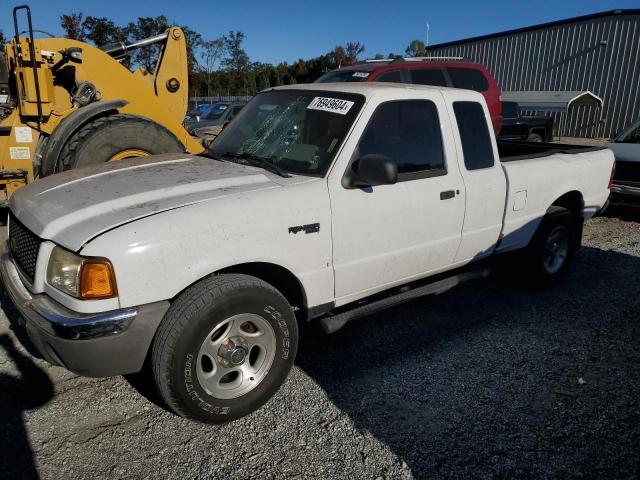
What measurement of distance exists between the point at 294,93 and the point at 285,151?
0.66 m

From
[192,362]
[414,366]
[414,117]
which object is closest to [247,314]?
[192,362]

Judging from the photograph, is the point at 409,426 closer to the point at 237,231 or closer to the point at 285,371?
the point at 285,371

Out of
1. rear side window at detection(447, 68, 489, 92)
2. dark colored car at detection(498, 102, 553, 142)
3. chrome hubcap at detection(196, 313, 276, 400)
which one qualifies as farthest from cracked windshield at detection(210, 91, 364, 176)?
dark colored car at detection(498, 102, 553, 142)

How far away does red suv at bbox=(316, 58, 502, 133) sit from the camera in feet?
26.4

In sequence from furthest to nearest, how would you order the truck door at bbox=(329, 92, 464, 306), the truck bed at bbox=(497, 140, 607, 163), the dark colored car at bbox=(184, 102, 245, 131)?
the dark colored car at bbox=(184, 102, 245, 131) → the truck bed at bbox=(497, 140, 607, 163) → the truck door at bbox=(329, 92, 464, 306)

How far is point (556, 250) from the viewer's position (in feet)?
16.7

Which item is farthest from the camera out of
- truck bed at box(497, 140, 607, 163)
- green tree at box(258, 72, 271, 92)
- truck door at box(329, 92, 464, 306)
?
green tree at box(258, 72, 271, 92)

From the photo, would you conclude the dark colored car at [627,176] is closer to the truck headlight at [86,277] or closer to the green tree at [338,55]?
the truck headlight at [86,277]

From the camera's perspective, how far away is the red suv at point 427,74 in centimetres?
805

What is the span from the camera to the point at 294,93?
395 centimetres

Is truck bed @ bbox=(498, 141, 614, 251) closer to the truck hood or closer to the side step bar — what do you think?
the side step bar

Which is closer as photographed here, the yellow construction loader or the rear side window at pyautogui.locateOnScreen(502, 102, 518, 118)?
the yellow construction loader

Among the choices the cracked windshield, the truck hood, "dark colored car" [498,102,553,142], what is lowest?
"dark colored car" [498,102,553,142]

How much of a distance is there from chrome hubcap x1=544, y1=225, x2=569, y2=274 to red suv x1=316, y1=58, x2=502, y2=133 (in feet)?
12.3
